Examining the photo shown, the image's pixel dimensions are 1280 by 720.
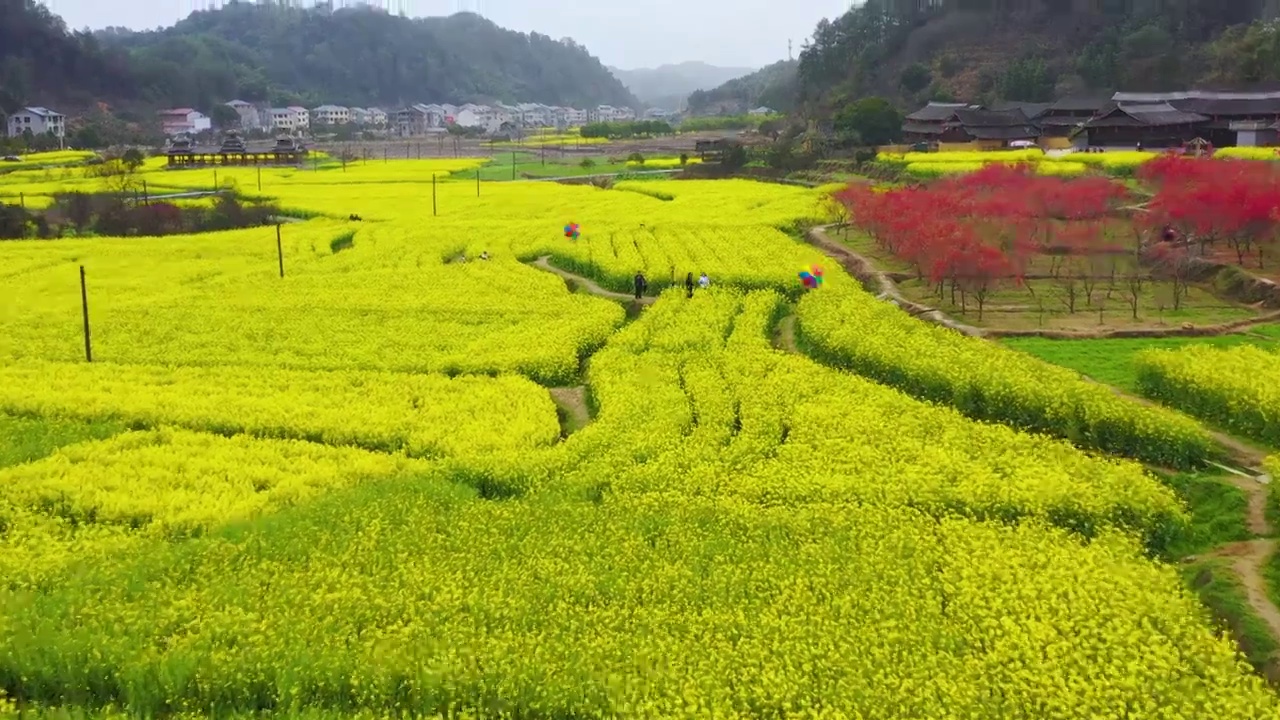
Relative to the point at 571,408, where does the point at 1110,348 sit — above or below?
above

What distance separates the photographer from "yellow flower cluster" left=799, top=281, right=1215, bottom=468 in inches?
639

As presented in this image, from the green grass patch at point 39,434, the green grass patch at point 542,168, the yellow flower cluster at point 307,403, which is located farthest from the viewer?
the green grass patch at point 542,168

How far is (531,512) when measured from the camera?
1384cm

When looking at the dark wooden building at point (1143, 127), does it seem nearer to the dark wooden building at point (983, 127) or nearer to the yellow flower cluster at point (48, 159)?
the dark wooden building at point (983, 127)

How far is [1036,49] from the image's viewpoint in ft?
275

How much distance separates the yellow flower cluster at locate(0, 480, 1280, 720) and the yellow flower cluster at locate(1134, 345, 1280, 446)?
5.58 metres

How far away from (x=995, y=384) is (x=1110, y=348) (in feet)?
18.7

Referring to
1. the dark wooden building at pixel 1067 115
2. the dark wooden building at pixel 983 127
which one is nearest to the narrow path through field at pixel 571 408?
the dark wooden building at pixel 983 127

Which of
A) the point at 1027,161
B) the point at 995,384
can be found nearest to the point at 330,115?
the point at 1027,161

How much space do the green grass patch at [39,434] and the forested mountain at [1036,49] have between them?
65.3 m

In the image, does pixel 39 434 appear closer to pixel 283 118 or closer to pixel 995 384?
pixel 995 384

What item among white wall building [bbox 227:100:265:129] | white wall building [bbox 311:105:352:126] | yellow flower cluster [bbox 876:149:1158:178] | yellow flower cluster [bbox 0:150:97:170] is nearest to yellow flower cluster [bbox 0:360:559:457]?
yellow flower cluster [bbox 876:149:1158:178]

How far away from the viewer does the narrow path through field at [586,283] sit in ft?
98.7

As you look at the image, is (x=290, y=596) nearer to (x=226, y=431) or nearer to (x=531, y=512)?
(x=531, y=512)
